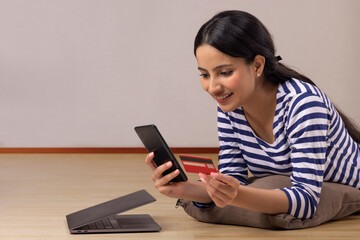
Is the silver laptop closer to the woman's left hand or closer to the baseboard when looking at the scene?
the woman's left hand

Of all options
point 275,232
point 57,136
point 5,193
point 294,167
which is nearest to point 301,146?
point 294,167

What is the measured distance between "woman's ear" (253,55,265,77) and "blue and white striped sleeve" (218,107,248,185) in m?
0.29

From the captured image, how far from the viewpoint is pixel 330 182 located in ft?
6.23

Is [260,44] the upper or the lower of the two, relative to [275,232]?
upper

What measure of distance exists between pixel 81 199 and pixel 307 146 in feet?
3.74

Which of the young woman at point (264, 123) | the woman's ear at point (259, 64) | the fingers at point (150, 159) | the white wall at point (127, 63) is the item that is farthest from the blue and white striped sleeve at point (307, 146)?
the white wall at point (127, 63)

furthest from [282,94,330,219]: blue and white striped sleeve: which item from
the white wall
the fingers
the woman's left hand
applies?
the white wall

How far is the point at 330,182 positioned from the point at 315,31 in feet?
7.06

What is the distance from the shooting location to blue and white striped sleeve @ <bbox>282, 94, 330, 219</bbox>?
1.64m

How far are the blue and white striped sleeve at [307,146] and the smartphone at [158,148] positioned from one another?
13.9 inches

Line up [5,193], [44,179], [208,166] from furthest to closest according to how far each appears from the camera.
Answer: [44,179] → [5,193] → [208,166]

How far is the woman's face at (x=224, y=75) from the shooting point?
1.59 meters

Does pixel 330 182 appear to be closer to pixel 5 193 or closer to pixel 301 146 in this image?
pixel 301 146

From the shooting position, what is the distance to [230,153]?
193 cm
